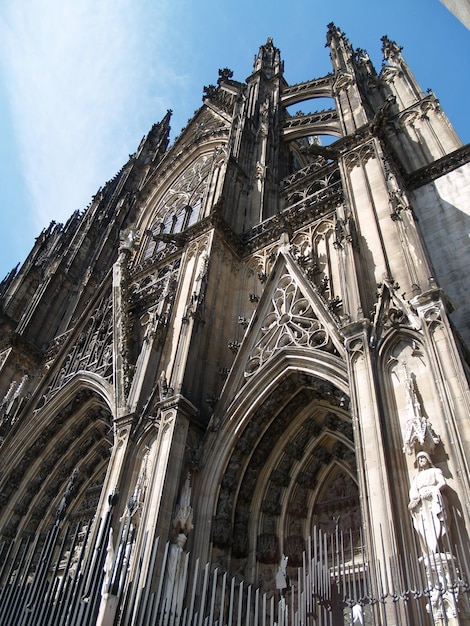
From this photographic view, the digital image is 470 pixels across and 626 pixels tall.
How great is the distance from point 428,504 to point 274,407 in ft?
12.9

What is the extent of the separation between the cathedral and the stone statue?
0.9 inches

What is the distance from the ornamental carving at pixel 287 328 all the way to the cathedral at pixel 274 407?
4 cm

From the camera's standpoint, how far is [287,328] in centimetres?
924

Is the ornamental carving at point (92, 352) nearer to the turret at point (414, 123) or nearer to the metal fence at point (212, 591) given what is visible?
the metal fence at point (212, 591)

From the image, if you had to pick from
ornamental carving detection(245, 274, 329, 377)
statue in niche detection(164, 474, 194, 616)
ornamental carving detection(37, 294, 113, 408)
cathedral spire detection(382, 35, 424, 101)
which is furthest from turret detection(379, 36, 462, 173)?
statue in niche detection(164, 474, 194, 616)

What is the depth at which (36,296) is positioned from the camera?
1900 centimetres

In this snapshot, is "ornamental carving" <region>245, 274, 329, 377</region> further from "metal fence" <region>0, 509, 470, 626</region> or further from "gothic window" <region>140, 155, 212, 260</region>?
"gothic window" <region>140, 155, 212, 260</region>

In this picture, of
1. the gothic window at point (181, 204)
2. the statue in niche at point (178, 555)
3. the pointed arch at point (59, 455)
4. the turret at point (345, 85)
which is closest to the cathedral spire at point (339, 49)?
the turret at point (345, 85)

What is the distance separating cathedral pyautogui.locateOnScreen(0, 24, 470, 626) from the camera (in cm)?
558

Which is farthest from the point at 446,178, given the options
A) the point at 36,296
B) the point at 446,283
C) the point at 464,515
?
the point at 36,296

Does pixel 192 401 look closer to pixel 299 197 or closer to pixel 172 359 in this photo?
pixel 172 359

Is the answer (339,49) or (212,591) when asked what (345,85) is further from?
(212,591)

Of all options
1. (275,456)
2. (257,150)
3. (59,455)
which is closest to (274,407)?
(275,456)

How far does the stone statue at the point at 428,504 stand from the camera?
4934mm
